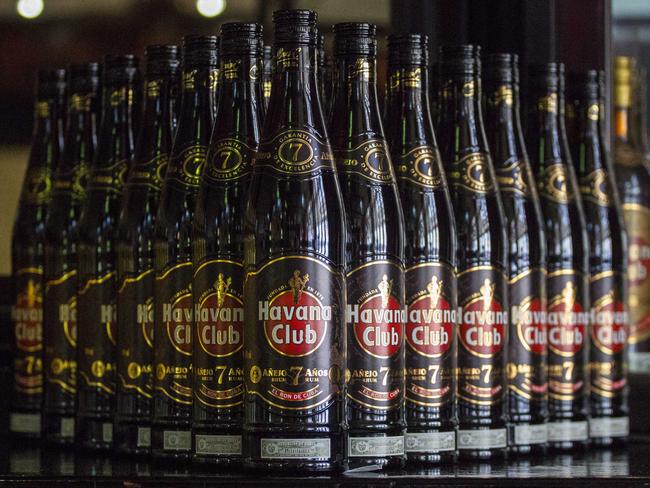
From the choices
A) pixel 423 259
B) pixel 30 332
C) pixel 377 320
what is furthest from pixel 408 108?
pixel 30 332

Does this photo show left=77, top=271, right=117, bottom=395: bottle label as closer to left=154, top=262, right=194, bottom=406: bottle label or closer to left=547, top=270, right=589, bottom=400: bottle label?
left=154, top=262, right=194, bottom=406: bottle label

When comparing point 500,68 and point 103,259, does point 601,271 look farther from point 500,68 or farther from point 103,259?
point 103,259

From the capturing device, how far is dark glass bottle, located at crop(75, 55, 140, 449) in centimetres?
180

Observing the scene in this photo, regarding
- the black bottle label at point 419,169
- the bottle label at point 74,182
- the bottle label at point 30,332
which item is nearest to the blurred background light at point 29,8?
the bottle label at point 74,182

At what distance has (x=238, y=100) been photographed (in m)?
1.61

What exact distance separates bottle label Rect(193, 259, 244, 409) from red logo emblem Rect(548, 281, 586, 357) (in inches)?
20.2

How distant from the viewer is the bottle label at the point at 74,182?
1937mm

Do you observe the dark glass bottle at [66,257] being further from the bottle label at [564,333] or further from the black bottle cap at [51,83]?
the bottle label at [564,333]

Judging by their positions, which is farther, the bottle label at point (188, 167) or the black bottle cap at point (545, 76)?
the black bottle cap at point (545, 76)

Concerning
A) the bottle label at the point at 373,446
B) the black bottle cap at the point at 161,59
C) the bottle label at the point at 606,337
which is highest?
the black bottle cap at the point at 161,59

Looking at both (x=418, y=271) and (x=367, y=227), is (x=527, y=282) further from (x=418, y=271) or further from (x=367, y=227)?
(x=367, y=227)

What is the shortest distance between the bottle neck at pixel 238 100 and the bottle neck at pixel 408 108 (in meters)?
0.17

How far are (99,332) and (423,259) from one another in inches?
17.7

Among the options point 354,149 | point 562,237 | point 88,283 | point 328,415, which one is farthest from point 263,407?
point 562,237
